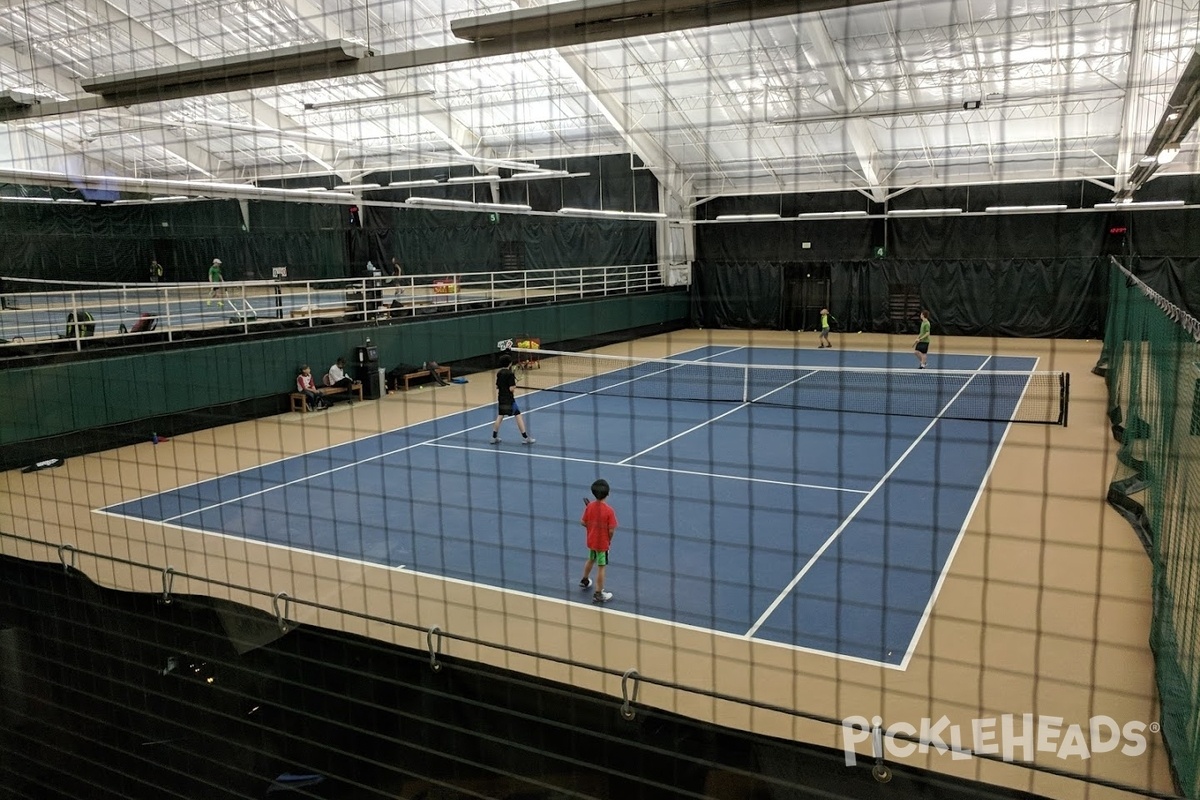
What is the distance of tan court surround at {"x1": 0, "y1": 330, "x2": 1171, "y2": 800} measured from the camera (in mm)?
3883

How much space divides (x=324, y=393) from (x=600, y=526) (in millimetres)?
7190

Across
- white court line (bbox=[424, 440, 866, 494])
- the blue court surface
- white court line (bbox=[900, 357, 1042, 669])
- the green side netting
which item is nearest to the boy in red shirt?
the blue court surface

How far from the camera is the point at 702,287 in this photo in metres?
19.5

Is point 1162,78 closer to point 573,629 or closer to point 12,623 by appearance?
point 573,629

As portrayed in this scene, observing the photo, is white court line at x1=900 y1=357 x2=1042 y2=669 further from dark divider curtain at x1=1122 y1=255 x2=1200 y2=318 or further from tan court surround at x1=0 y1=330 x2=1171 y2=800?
dark divider curtain at x1=1122 y1=255 x2=1200 y2=318

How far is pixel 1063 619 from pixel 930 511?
7.36 ft

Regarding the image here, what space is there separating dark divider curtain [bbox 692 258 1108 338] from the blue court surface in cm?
654

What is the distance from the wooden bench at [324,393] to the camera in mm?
11028

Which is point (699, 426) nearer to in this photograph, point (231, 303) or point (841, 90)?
point (841, 90)

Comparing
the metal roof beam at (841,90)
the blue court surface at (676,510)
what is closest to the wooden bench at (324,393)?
the blue court surface at (676,510)

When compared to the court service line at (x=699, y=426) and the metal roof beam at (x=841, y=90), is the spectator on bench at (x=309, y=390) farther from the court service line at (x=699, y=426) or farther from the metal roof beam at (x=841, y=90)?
the metal roof beam at (x=841, y=90)

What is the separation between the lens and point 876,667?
4.33 m

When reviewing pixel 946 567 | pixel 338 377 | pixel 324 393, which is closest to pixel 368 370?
pixel 338 377

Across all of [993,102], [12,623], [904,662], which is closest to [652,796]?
[904,662]
